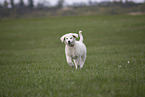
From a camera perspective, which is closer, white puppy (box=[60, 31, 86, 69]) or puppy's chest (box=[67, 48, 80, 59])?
white puppy (box=[60, 31, 86, 69])

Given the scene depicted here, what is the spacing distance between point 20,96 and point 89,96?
1.67 m

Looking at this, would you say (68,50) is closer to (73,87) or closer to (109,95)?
(73,87)

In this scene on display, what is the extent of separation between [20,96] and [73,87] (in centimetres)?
127

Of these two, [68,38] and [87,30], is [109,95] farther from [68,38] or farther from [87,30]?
[87,30]

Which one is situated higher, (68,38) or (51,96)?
(68,38)

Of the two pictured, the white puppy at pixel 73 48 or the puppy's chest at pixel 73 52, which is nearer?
the white puppy at pixel 73 48

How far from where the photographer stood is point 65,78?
5426 millimetres

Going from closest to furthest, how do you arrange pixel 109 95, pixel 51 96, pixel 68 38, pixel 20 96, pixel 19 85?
pixel 109 95, pixel 51 96, pixel 20 96, pixel 19 85, pixel 68 38

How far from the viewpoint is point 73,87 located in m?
4.52

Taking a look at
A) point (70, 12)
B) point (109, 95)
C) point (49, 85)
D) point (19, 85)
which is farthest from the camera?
point (70, 12)

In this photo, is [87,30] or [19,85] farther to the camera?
[87,30]

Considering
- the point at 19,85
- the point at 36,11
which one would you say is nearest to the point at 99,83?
the point at 19,85

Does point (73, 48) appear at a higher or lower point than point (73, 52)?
higher

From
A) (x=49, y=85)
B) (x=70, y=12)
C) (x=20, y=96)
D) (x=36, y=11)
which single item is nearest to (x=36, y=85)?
(x=49, y=85)
